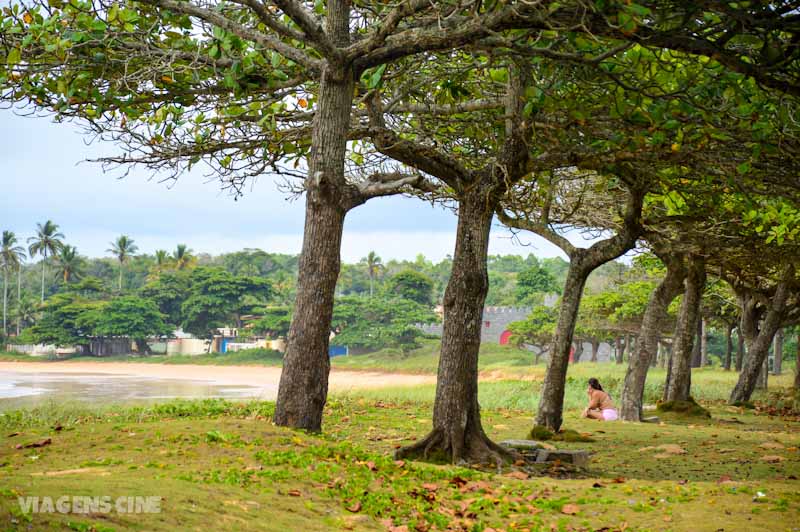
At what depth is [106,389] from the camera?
40.5 m

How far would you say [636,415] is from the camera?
18.9 meters

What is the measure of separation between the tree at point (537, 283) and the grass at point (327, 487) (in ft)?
194

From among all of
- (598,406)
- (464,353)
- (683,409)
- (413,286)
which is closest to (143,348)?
(413,286)

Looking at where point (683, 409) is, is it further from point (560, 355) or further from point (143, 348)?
point (143, 348)

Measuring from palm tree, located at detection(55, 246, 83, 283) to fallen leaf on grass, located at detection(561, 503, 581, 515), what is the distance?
80684mm

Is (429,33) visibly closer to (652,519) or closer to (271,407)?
(652,519)

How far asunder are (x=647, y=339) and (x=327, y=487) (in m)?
12.9

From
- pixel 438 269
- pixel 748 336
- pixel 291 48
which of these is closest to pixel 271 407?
pixel 291 48

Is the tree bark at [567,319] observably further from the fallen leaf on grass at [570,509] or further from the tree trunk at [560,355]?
the fallen leaf on grass at [570,509]

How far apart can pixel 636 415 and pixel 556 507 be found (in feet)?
36.4

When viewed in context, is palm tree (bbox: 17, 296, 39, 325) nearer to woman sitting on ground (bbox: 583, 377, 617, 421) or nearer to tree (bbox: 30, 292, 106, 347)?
tree (bbox: 30, 292, 106, 347)

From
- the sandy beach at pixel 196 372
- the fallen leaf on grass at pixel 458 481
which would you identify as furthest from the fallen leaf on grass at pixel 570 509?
the sandy beach at pixel 196 372

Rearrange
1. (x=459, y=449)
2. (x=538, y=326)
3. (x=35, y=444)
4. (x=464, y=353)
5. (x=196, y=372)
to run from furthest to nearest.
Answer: (x=196, y=372) → (x=538, y=326) → (x=464, y=353) → (x=459, y=449) → (x=35, y=444)

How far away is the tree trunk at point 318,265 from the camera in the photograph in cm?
1035
